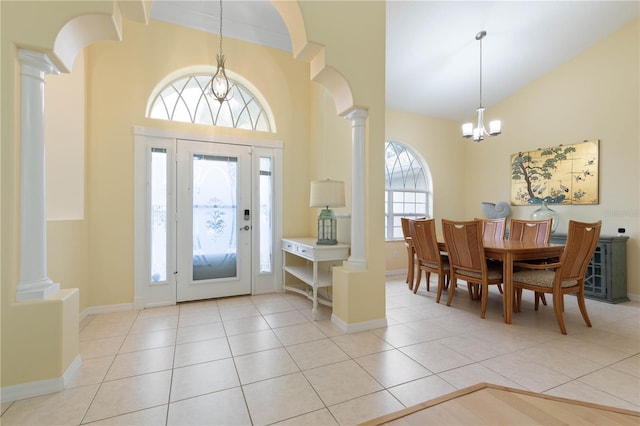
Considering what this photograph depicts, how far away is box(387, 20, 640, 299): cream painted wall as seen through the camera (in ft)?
12.3

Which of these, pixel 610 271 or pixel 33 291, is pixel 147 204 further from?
pixel 610 271

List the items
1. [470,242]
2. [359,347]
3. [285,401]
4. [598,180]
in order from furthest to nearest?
[598,180] → [470,242] → [359,347] → [285,401]

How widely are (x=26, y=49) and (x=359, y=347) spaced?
306cm

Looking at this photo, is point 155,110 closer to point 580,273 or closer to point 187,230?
point 187,230

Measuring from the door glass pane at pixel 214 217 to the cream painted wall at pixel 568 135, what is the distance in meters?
2.89

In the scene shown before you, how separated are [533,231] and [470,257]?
130 cm

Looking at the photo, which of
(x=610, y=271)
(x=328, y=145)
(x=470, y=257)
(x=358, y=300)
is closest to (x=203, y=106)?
(x=328, y=145)

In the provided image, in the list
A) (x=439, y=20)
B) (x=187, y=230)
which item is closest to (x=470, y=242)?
(x=439, y=20)

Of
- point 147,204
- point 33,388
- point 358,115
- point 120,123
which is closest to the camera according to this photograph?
point 33,388

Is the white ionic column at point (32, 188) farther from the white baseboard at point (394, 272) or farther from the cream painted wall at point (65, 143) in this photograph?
the white baseboard at point (394, 272)

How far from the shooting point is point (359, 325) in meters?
2.67

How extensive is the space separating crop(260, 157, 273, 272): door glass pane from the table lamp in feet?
3.34

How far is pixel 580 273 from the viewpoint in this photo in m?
2.85

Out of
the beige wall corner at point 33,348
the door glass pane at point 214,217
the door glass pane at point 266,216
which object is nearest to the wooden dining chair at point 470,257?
the door glass pane at point 266,216
